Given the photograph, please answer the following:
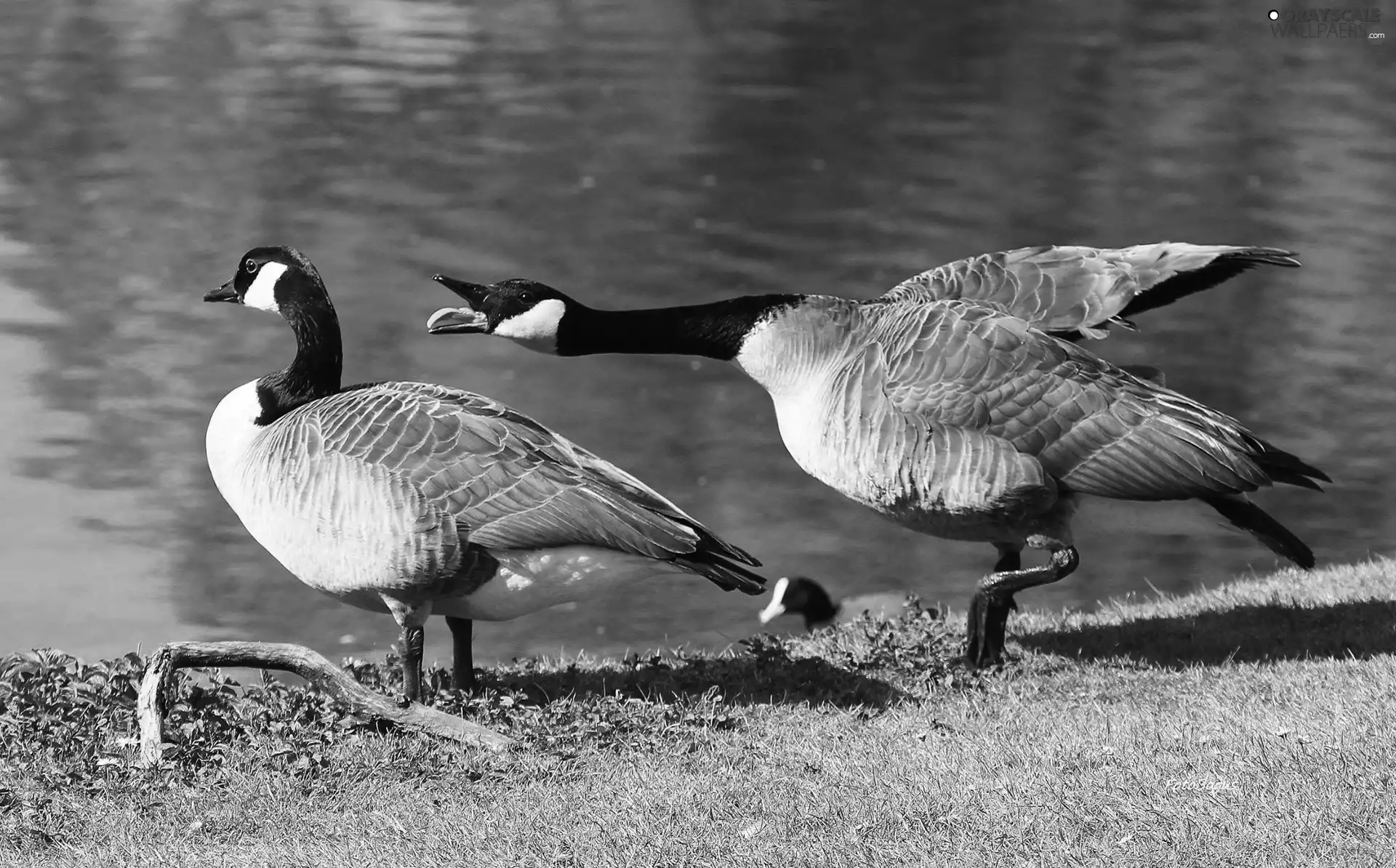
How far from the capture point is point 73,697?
22.5 feet

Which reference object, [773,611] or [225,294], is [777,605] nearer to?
[773,611]

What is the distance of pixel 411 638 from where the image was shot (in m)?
7.06

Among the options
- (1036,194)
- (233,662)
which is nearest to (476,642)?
(233,662)

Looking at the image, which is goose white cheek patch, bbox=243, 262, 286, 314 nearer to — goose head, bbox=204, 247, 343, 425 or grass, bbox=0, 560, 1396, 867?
goose head, bbox=204, 247, 343, 425

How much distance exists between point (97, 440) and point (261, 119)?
13.8m

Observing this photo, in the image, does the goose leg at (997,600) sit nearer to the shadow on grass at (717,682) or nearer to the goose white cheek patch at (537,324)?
the shadow on grass at (717,682)

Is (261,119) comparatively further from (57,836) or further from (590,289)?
(57,836)

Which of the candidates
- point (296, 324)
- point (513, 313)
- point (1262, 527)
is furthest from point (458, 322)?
point (1262, 527)

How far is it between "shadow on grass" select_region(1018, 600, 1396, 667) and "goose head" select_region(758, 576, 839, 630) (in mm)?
2772

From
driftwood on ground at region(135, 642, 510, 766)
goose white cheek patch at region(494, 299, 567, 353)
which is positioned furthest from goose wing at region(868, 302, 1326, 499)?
driftwood on ground at region(135, 642, 510, 766)

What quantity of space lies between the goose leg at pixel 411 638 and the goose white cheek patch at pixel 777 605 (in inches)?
188

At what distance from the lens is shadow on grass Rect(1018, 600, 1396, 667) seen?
8.18m

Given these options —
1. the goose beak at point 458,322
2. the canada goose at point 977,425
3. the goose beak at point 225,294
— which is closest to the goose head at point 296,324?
the goose beak at point 225,294

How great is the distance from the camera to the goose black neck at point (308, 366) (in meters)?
7.49
